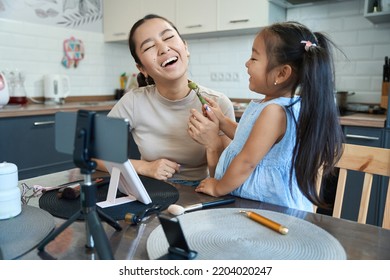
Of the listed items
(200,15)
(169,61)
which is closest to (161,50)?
(169,61)

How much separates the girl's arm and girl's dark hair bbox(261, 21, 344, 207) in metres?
0.06

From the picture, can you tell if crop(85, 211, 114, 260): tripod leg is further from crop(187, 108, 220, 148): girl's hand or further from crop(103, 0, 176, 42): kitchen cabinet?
crop(103, 0, 176, 42): kitchen cabinet

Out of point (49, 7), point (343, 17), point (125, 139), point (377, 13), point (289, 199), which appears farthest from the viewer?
point (49, 7)

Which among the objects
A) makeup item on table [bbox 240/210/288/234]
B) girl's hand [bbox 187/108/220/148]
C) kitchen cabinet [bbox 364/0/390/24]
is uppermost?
kitchen cabinet [bbox 364/0/390/24]

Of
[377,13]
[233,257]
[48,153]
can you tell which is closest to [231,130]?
[233,257]

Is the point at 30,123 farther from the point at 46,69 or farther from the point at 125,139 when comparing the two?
the point at 125,139

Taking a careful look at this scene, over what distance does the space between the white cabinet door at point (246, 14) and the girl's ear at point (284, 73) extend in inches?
73.8

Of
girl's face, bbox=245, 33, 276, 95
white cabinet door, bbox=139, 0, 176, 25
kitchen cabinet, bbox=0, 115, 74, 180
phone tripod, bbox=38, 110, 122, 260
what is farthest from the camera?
white cabinet door, bbox=139, 0, 176, 25

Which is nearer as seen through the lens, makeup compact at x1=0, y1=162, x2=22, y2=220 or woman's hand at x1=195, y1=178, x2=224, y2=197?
makeup compact at x1=0, y1=162, x2=22, y2=220

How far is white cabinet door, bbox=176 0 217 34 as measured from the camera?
3.01 metres

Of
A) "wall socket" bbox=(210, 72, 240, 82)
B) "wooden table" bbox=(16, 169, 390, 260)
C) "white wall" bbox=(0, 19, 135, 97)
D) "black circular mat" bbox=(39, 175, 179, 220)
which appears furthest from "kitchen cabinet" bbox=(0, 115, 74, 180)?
"wooden table" bbox=(16, 169, 390, 260)

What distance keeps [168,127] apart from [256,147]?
0.59m
